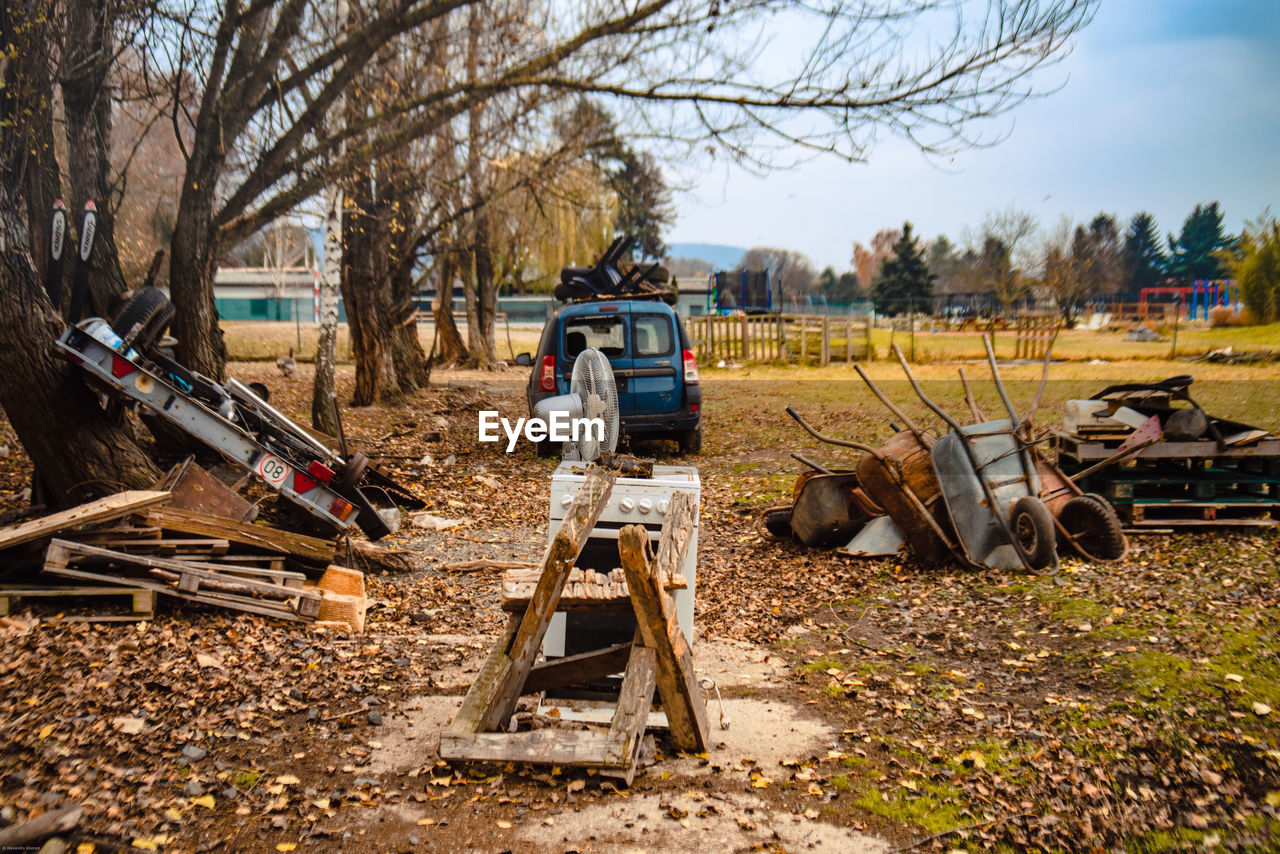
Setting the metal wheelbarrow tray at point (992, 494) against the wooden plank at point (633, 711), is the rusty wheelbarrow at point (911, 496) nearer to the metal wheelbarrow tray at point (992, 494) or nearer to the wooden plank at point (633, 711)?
the metal wheelbarrow tray at point (992, 494)

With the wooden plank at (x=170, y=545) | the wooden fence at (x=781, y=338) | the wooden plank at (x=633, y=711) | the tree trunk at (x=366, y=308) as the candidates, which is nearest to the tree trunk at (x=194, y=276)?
the wooden plank at (x=170, y=545)

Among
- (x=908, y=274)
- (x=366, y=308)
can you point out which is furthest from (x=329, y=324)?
(x=908, y=274)

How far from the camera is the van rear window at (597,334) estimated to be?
1302cm

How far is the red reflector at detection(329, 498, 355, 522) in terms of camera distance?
26.9ft

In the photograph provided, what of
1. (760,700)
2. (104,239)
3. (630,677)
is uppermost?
(104,239)

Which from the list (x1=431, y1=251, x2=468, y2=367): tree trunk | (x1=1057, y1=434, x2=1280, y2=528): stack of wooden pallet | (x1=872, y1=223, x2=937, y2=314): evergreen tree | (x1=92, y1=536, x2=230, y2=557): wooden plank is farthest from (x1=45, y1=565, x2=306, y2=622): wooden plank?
(x1=872, y1=223, x2=937, y2=314): evergreen tree

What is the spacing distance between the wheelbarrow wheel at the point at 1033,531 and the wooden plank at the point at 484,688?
468 centimetres

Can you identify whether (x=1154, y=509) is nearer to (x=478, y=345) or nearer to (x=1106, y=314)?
(x=478, y=345)

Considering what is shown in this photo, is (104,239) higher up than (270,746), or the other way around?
(104,239)

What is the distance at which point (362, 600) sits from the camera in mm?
6863

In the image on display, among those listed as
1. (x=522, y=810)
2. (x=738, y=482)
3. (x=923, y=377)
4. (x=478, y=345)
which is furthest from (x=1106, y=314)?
(x=522, y=810)

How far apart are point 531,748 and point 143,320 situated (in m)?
5.52

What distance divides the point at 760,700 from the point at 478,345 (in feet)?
85.1

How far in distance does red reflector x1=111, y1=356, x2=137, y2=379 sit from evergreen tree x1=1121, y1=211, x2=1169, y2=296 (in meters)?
69.5
